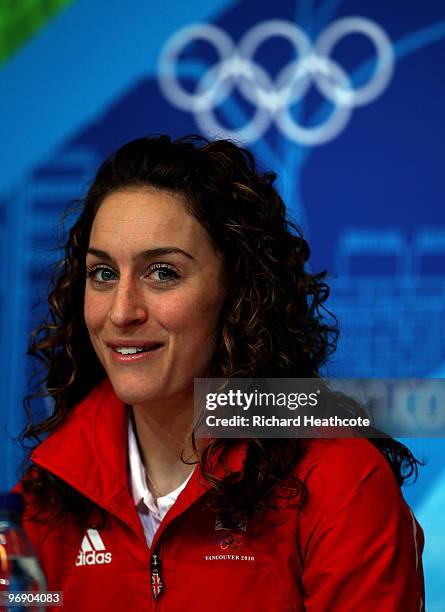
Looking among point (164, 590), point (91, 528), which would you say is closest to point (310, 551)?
point (164, 590)

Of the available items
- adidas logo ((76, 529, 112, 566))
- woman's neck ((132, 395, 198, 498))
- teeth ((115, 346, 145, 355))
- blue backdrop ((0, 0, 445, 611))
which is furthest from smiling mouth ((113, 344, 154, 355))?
blue backdrop ((0, 0, 445, 611))

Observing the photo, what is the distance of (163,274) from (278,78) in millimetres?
1113

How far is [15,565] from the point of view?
3.22 feet

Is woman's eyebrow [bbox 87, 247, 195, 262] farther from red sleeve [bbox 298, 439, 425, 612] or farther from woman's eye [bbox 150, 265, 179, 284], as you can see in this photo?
red sleeve [bbox 298, 439, 425, 612]

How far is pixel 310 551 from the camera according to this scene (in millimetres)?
1136

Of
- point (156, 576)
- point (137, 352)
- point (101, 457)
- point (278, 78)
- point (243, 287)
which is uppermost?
point (278, 78)

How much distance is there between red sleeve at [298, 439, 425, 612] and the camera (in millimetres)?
1065

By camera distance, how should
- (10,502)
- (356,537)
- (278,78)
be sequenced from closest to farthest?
(10,502) → (356,537) → (278,78)

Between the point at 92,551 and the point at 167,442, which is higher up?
the point at 167,442

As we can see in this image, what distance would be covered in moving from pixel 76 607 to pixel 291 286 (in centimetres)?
53

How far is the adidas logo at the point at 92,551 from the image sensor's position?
3.95 feet

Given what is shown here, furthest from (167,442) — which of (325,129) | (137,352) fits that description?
(325,129)

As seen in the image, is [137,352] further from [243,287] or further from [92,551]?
[92,551]

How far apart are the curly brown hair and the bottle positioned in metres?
0.25
